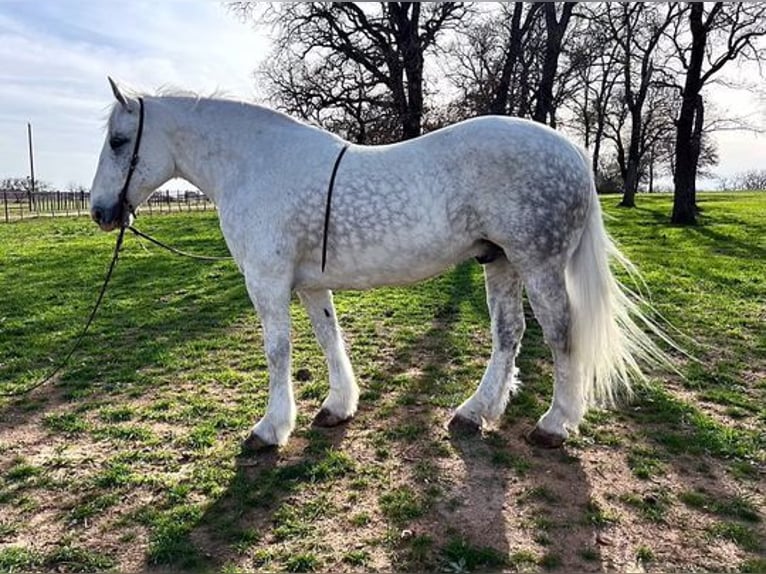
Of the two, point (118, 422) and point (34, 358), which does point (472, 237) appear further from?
point (34, 358)

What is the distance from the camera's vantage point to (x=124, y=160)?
339 cm

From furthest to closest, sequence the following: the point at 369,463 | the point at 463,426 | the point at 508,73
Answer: the point at 508,73 → the point at 463,426 → the point at 369,463

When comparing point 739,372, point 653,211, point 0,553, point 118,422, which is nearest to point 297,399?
point 118,422

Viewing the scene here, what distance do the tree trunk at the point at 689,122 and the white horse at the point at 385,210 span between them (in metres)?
13.3

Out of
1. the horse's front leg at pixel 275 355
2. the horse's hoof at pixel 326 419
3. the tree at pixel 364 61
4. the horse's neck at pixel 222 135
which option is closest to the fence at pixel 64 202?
the tree at pixel 364 61

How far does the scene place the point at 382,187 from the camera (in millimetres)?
3221

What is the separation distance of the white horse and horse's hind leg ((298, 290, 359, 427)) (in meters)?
0.21

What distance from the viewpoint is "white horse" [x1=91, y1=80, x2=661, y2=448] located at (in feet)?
10.4

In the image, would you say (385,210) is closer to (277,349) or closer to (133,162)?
(277,349)

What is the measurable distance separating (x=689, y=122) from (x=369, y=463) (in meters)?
14.9

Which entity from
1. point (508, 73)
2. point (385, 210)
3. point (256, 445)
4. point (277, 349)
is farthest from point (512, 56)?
point (256, 445)

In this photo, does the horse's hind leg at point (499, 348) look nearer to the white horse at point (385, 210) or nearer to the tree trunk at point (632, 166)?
the white horse at point (385, 210)

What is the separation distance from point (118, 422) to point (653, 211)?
65.0ft

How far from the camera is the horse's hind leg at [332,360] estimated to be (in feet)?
12.6
